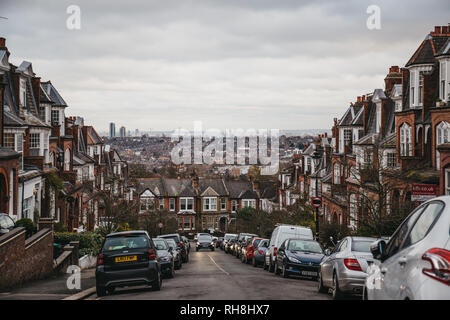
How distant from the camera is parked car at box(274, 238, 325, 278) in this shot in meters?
19.2

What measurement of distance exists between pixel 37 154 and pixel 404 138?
23.2 meters

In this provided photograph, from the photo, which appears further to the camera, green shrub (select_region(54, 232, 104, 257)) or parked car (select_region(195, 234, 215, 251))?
parked car (select_region(195, 234, 215, 251))

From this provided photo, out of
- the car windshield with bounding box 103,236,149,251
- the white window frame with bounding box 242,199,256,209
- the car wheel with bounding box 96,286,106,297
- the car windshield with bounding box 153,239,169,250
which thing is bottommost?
the white window frame with bounding box 242,199,256,209

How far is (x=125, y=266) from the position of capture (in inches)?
566

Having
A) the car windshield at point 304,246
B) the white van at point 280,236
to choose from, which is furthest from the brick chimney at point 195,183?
the car windshield at point 304,246

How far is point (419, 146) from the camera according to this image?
32125 mm

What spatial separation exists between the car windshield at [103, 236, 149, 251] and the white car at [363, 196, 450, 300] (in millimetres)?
8418

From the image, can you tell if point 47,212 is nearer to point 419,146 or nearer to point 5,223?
point 5,223

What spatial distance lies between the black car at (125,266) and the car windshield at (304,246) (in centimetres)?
687

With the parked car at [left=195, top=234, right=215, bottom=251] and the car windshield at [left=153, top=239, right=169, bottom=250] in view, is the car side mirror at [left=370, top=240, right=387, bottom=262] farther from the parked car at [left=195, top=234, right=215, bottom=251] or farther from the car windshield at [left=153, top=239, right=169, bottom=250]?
the parked car at [left=195, top=234, right=215, bottom=251]

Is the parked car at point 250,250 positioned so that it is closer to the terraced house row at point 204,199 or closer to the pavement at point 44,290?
the pavement at point 44,290

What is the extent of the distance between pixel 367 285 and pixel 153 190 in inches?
3334

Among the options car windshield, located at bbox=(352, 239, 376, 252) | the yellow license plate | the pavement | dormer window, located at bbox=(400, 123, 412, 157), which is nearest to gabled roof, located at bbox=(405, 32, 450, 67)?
dormer window, located at bbox=(400, 123, 412, 157)

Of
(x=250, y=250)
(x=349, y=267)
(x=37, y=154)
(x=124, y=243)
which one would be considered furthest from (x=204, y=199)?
(x=349, y=267)
